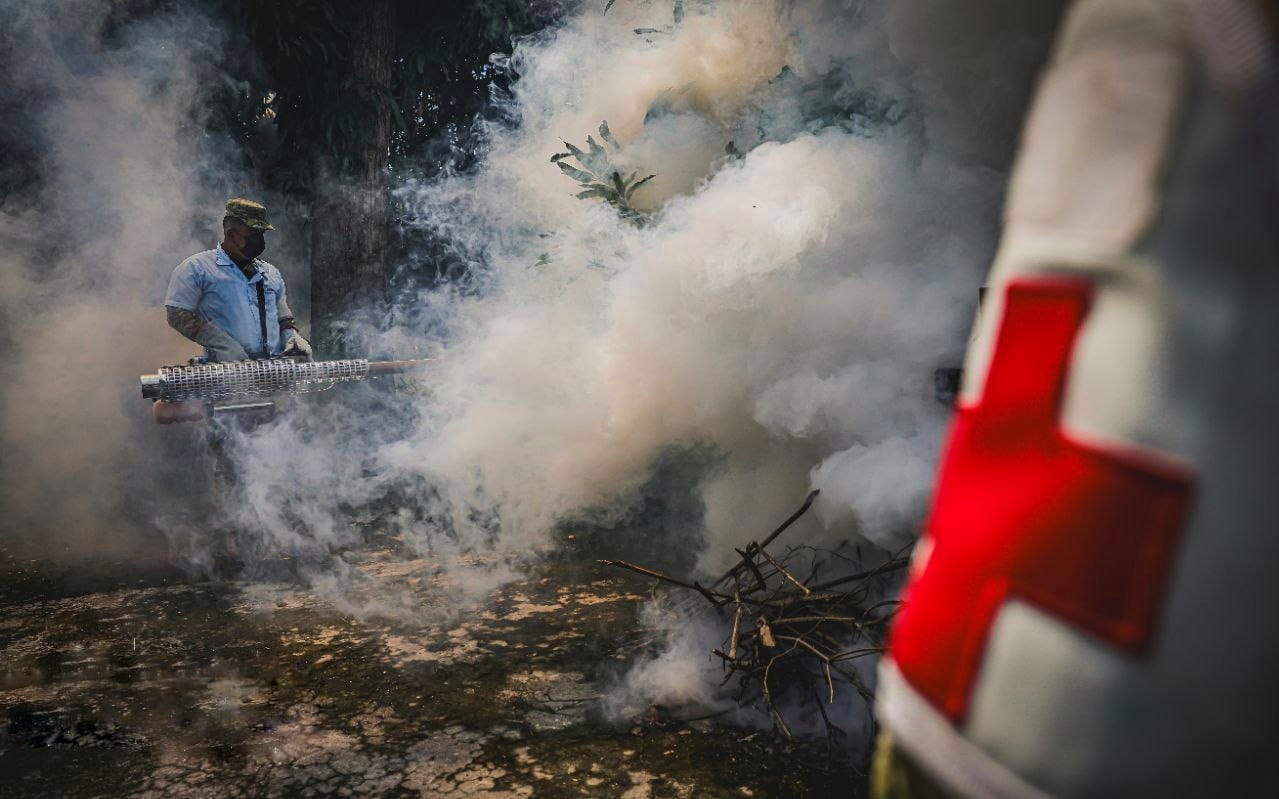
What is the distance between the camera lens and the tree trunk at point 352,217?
29.9 feet

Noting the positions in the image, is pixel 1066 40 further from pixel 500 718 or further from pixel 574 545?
pixel 574 545


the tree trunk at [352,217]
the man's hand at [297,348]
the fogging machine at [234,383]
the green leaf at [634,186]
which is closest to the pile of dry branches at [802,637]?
the green leaf at [634,186]

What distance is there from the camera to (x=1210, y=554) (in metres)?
0.90

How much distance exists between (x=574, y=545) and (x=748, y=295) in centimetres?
216

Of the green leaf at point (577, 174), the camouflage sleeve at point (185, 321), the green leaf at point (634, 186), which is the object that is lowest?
the camouflage sleeve at point (185, 321)

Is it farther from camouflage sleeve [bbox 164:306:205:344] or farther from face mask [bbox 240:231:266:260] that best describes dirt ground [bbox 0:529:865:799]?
face mask [bbox 240:231:266:260]

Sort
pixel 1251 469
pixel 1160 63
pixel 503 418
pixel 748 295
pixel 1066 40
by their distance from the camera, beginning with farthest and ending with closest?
pixel 503 418
pixel 748 295
pixel 1066 40
pixel 1160 63
pixel 1251 469

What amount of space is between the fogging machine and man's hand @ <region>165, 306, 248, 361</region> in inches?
18.4

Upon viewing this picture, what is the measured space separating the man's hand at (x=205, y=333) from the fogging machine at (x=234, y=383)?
1.53 ft

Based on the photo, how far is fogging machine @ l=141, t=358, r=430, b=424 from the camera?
5.76m

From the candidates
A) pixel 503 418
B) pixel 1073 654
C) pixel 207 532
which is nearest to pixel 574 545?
pixel 503 418

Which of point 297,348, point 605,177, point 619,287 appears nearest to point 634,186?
point 605,177

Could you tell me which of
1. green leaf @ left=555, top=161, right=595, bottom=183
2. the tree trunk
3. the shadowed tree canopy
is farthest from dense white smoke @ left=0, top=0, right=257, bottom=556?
green leaf @ left=555, top=161, right=595, bottom=183

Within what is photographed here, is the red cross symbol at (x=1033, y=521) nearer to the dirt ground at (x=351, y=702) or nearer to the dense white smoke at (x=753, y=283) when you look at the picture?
the dirt ground at (x=351, y=702)
